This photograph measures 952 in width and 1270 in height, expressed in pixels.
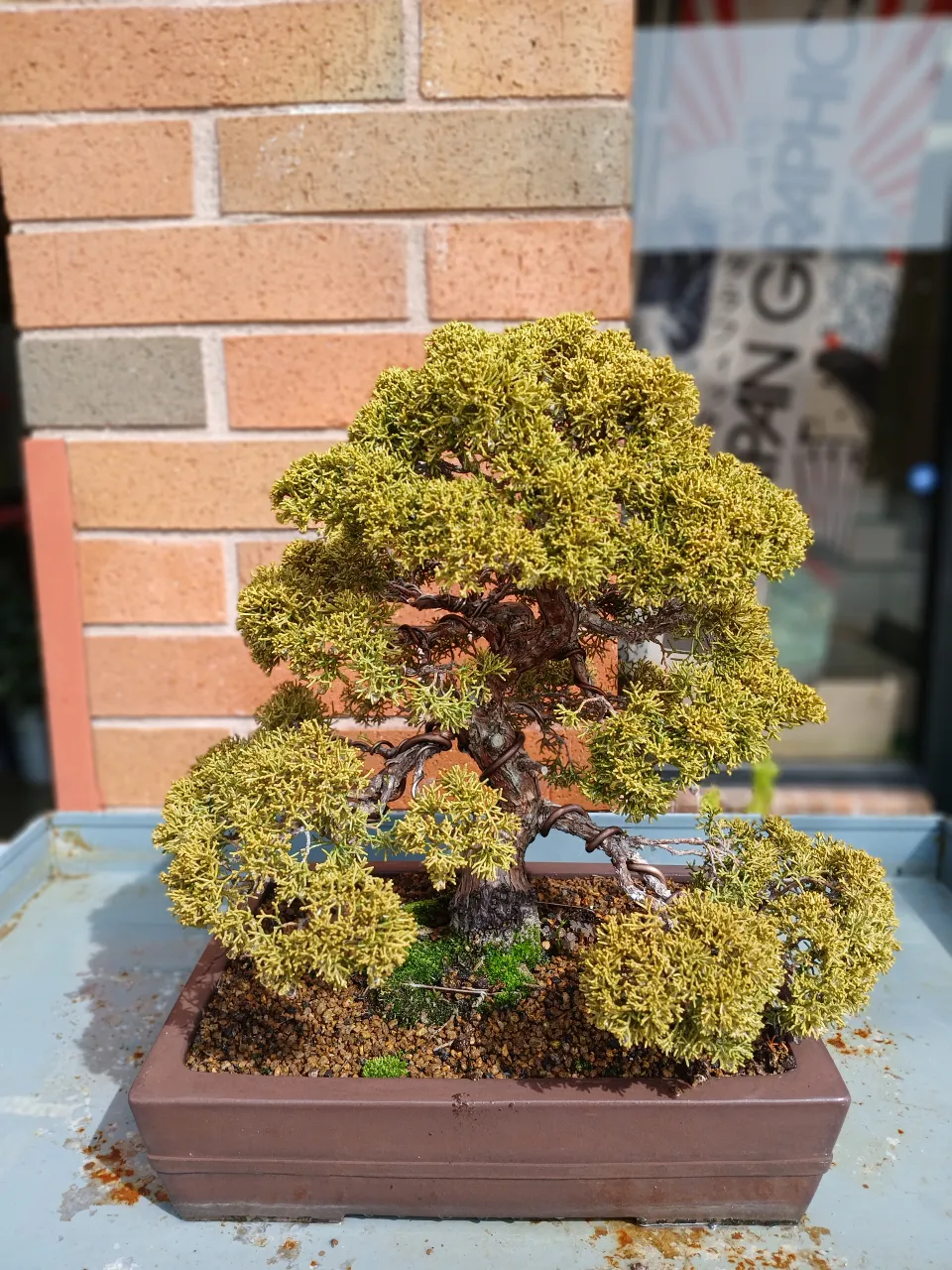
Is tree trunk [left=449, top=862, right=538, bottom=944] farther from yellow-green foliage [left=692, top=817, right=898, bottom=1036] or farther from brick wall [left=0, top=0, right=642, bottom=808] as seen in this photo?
brick wall [left=0, top=0, right=642, bottom=808]

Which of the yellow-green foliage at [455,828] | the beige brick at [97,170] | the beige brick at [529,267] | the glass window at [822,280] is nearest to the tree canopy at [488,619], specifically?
the yellow-green foliage at [455,828]

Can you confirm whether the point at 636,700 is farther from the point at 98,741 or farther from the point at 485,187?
the point at 98,741

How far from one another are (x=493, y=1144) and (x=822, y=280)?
9.96 feet

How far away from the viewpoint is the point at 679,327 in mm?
3172

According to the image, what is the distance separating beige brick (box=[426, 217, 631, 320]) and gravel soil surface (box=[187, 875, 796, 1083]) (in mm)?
979

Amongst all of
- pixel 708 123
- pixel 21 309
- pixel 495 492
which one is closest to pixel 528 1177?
pixel 495 492

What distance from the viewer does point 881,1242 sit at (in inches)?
35.2

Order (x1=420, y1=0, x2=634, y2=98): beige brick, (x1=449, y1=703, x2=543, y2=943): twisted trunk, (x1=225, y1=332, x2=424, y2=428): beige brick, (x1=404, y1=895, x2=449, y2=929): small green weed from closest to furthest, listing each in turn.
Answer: (x1=449, y1=703, x2=543, y2=943): twisted trunk, (x1=404, y1=895, x2=449, y2=929): small green weed, (x1=420, y1=0, x2=634, y2=98): beige brick, (x1=225, y1=332, x2=424, y2=428): beige brick

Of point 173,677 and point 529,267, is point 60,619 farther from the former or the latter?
point 529,267

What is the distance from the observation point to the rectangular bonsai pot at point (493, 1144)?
89 centimetres

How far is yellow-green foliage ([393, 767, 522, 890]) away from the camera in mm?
922

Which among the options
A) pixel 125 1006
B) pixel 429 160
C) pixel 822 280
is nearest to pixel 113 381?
pixel 429 160

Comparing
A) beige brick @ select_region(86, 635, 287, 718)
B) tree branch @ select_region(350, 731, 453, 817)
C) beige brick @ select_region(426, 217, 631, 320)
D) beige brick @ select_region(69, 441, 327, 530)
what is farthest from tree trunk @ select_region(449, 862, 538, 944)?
beige brick @ select_region(426, 217, 631, 320)

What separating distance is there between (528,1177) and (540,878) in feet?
1.34
